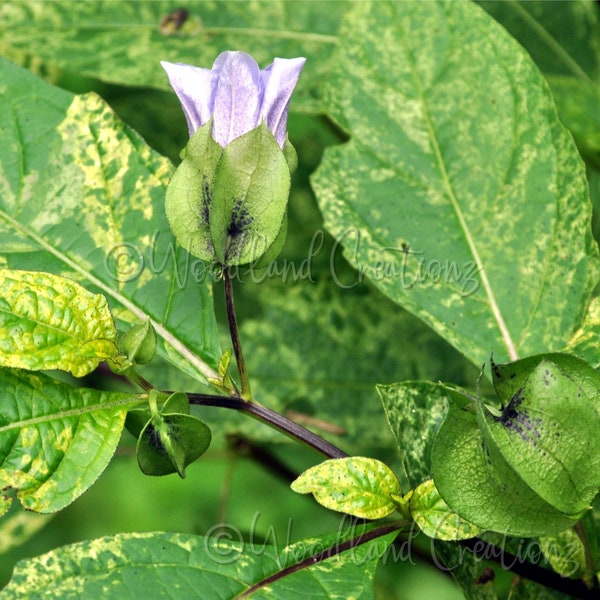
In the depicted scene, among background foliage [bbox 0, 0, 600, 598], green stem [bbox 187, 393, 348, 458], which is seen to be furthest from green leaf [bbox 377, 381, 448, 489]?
green stem [bbox 187, 393, 348, 458]

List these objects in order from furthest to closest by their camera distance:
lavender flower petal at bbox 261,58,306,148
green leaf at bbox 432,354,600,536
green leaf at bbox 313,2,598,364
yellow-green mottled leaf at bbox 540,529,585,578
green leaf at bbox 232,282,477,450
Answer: green leaf at bbox 232,282,477,450 → green leaf at bbox 313,2,598,364 → yellow-green mottled leaf at bbox 540,529,585,578 → lavender flower petal at bbox 261,58,306,148 → green leaf at bbox 432,354,600,536

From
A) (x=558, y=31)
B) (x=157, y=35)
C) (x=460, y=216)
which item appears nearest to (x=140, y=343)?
(x=460, y=216)

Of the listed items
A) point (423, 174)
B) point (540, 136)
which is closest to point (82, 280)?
point (423, 174)

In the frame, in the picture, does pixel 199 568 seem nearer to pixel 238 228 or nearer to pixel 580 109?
pixel 238 228

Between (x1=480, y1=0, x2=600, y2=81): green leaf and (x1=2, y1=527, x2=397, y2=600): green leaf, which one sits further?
(x1=480, y1=0, x2=600, y2=81): green leaf

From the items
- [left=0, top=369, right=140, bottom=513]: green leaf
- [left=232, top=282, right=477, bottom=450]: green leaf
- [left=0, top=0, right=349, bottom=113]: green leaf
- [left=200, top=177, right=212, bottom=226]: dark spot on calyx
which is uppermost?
[left=200, top=177, right=212, bottom=226]: dark spot on calyx

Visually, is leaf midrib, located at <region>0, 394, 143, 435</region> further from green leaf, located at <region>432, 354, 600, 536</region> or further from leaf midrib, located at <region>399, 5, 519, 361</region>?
leaf midrib, located at <region>399, 5, 519, 361</region>

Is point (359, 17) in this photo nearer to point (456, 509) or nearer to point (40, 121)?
point (40, 121)
